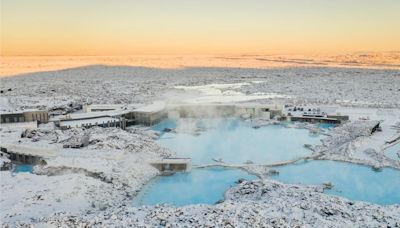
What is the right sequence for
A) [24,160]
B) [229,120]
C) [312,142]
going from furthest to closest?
[229,120] → [312,142] → [24,160]

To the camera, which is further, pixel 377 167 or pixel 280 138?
pixel 280 138

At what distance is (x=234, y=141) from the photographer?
18922 mm

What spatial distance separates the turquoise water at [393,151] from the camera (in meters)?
15.7

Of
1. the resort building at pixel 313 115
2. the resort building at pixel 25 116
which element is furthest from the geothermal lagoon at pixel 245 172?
the resort building at pixel 25 116

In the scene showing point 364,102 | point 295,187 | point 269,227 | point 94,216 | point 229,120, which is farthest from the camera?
point 364,102

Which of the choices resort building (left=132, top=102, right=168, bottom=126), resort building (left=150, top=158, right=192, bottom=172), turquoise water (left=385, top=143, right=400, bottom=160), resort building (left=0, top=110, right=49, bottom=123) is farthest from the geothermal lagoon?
resort building (left=0, top=110, right=49, bottom=123)

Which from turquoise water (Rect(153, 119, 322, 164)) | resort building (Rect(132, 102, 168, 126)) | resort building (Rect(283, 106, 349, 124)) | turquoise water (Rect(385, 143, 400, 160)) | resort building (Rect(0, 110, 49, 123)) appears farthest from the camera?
resort building (Rect(283, 106, 349, 124))

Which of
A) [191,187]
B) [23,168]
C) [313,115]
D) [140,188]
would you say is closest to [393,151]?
[313,115]

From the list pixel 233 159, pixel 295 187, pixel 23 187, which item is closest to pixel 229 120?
pixel 233 159

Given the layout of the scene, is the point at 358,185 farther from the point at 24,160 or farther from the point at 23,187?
the point at 24,160

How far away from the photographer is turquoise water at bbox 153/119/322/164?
16.3 meters

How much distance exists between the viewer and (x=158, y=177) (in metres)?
14.0

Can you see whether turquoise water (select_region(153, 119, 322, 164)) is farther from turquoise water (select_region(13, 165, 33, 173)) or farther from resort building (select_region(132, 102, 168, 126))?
turquoise water (select_region(13, 165, 33, 173))

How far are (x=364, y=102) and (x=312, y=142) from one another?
13395mm
